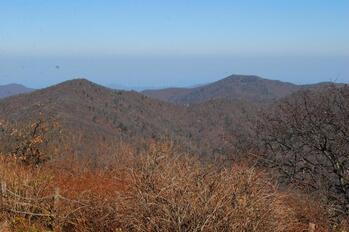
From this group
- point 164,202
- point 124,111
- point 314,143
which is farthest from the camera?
point 124,111

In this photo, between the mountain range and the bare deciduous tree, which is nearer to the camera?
the bare deciduous tree

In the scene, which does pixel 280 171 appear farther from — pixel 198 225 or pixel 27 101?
pixel 27 101

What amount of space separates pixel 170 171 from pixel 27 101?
76561 mm

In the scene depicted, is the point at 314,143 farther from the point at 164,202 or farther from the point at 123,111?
the point at 123,111

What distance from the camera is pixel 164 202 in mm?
7074

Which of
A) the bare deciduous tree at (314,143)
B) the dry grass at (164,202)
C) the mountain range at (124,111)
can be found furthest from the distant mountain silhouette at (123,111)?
the dry grass at (164,202)

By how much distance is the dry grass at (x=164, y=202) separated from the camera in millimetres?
6910

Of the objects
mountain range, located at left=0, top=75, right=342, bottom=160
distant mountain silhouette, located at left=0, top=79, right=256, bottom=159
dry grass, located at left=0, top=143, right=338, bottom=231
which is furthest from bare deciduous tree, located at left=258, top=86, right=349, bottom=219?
distant mountain silhouette, located at left=0, top=79, right=256, bottom=159

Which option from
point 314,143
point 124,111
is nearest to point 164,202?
point 314,143

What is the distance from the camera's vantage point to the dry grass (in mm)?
6910

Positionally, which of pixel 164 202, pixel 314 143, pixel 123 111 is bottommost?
pixel 123 111

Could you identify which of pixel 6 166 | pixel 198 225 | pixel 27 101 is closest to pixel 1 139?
pixel 6 166

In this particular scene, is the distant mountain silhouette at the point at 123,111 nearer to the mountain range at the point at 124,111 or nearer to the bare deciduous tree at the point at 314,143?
the mountain range at the point at 124,111

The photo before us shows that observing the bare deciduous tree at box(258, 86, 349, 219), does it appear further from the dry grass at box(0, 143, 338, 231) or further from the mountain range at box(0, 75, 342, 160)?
the mountain range at box(0, 75, 342, 160)
